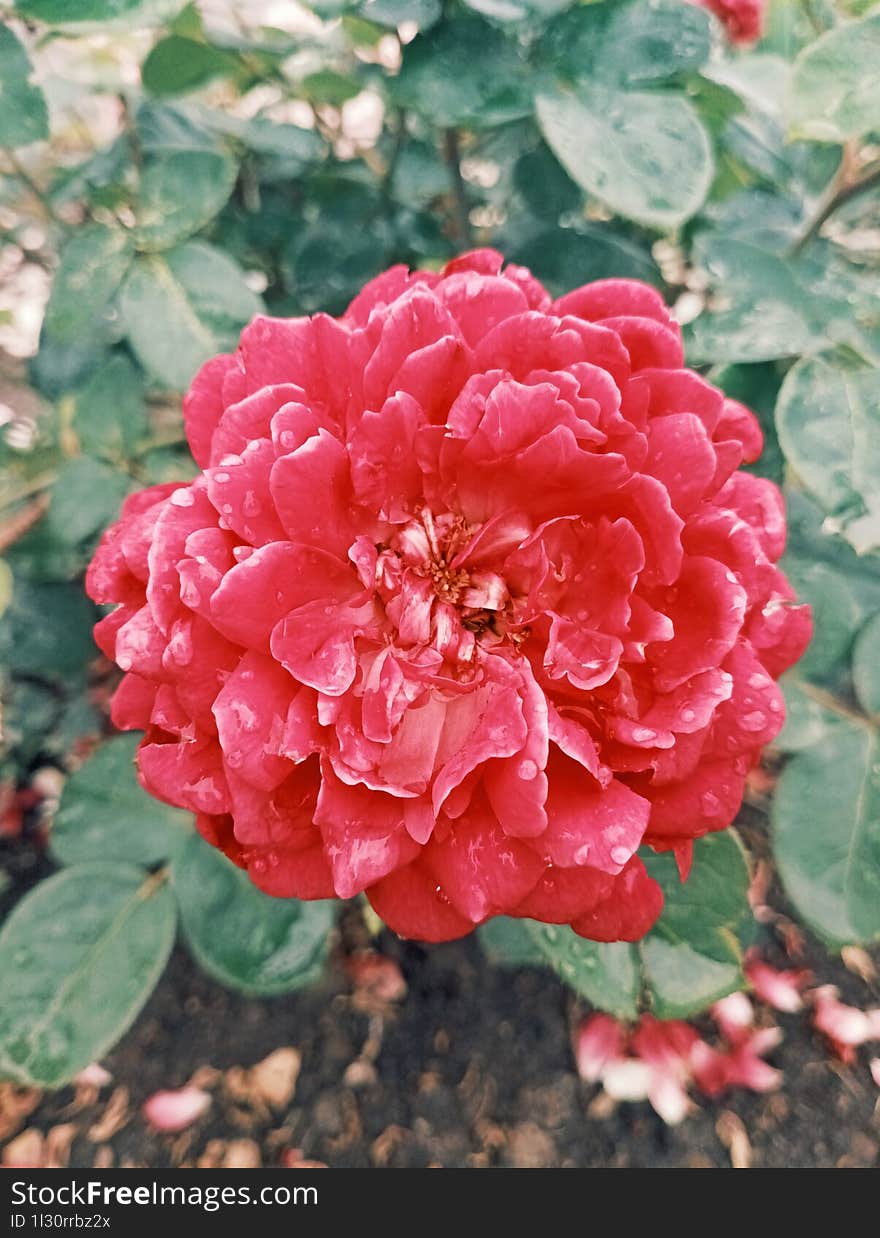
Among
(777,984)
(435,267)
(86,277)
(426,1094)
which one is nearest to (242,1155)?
(426,1094)

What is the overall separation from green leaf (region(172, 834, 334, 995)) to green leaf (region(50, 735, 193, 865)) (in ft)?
0.12

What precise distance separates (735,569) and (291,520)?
24 centimetres

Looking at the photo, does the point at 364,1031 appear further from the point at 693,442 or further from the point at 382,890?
the point at 693,442

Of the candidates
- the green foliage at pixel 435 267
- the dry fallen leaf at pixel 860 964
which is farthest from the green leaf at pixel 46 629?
the dry fallen leaf at pixel 860 964

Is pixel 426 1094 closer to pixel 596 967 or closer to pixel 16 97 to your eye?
pixel 596 967

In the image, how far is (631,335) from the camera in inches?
19.5

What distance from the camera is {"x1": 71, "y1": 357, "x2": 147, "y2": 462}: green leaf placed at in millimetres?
796

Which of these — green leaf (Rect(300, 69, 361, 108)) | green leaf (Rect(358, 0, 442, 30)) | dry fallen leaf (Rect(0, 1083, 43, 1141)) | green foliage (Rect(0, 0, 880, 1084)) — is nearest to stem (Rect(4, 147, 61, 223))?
green foliage (Rect(0, 0, 880, 1084))

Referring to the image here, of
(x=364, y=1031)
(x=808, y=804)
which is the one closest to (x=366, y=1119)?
(x=364, y=1031)

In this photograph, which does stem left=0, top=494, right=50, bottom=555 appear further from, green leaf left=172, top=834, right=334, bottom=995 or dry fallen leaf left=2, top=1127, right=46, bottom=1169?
dry fallen leaf left=2, top=1127, right=46, bottom=1169

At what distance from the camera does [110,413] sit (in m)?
0.80

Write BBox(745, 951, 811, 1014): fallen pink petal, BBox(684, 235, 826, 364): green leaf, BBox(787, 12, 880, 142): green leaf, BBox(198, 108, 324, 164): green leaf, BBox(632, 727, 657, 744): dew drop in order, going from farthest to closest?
BBox(745, 951, 811, 1014): fallen pink petal < BBox(198, 108, 324, 164): green leaf < BBox(684, 235, 826, 364): green leaf < BBox(787, 12, 880, 142): green leaf < BBox(632, 727, 657, 744): dew drop

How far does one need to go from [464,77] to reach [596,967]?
63 cm

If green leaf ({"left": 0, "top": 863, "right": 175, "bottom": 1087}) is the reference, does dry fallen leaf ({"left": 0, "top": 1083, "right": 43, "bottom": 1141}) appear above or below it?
below
